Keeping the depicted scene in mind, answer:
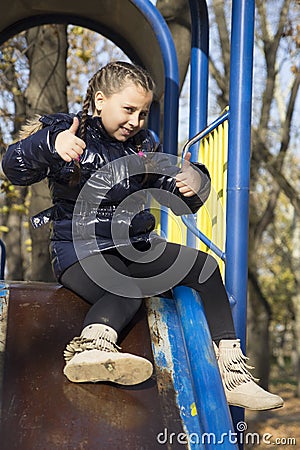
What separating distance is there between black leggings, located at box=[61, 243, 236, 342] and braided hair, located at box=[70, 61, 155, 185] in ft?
1.14

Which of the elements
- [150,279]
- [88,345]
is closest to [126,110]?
[150,279]

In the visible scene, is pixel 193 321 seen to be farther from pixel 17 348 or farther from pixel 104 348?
pixel 17 348

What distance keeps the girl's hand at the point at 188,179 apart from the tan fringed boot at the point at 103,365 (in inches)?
29.7

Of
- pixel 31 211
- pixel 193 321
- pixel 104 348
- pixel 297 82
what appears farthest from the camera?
pixel 297 82

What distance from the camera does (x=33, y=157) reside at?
2.62 metres

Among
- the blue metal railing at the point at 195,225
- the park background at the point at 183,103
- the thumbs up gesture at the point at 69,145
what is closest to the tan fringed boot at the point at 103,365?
the thumbs up gesture at the point at 69,145

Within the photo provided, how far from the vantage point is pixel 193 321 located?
269 cm

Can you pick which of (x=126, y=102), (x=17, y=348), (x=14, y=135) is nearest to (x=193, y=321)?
(x=17, y=348)

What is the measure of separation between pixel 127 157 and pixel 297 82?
8.26 m

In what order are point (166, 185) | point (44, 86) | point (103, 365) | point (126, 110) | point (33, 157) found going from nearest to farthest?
point (103, 365) < point (33, 157) < point (126, 110) < point (166, 185) < point (44, 86)

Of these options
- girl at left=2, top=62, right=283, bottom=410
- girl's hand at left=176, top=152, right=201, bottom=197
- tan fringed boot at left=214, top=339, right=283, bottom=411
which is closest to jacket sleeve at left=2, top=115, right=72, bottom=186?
girl at left=2, top=62, right=283, bottom=410

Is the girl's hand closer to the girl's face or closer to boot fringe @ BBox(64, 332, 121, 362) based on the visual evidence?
the girl's face

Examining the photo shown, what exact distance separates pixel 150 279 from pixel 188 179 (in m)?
0.42

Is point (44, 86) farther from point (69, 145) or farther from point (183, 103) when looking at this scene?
point (183, 103)
